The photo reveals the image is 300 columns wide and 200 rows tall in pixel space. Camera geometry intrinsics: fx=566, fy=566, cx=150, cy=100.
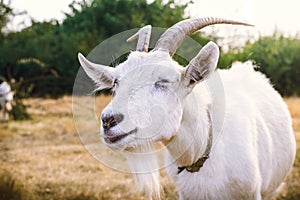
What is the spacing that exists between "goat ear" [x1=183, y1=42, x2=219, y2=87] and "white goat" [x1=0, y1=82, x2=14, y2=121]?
11.9 m

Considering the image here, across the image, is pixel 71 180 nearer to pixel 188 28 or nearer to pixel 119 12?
pixel 188 28

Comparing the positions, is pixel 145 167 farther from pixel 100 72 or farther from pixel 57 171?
pixel 57 171

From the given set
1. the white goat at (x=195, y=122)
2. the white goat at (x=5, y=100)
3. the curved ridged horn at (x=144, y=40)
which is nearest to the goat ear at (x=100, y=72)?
the white goat at (x=195, y=122)

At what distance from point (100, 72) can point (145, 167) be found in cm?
79

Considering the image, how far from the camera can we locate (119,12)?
2094 cm

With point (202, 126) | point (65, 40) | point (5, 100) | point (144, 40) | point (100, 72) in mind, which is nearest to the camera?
point (100, 72)

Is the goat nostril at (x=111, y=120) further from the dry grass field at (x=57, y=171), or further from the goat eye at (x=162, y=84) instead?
the dry grass field at (x=57, y=171)

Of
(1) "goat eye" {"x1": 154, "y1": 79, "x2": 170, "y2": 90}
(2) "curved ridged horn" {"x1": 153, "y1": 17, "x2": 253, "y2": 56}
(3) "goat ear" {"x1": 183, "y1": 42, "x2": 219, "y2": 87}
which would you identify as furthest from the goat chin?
(2) "curved ridged horn" {"x1": 153, "y1": 17, "x2": 253, "y2": 56}

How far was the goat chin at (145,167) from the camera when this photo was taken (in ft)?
12.5

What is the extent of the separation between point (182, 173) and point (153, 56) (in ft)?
3.24

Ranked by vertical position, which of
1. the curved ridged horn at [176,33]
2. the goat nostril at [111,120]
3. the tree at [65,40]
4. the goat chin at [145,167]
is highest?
the curved ridged horn at [176,33]

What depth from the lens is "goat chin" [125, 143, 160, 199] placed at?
381cm

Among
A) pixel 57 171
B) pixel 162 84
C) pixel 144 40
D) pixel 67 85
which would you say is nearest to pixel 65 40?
pixel 67 85

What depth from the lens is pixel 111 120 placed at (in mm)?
3248
